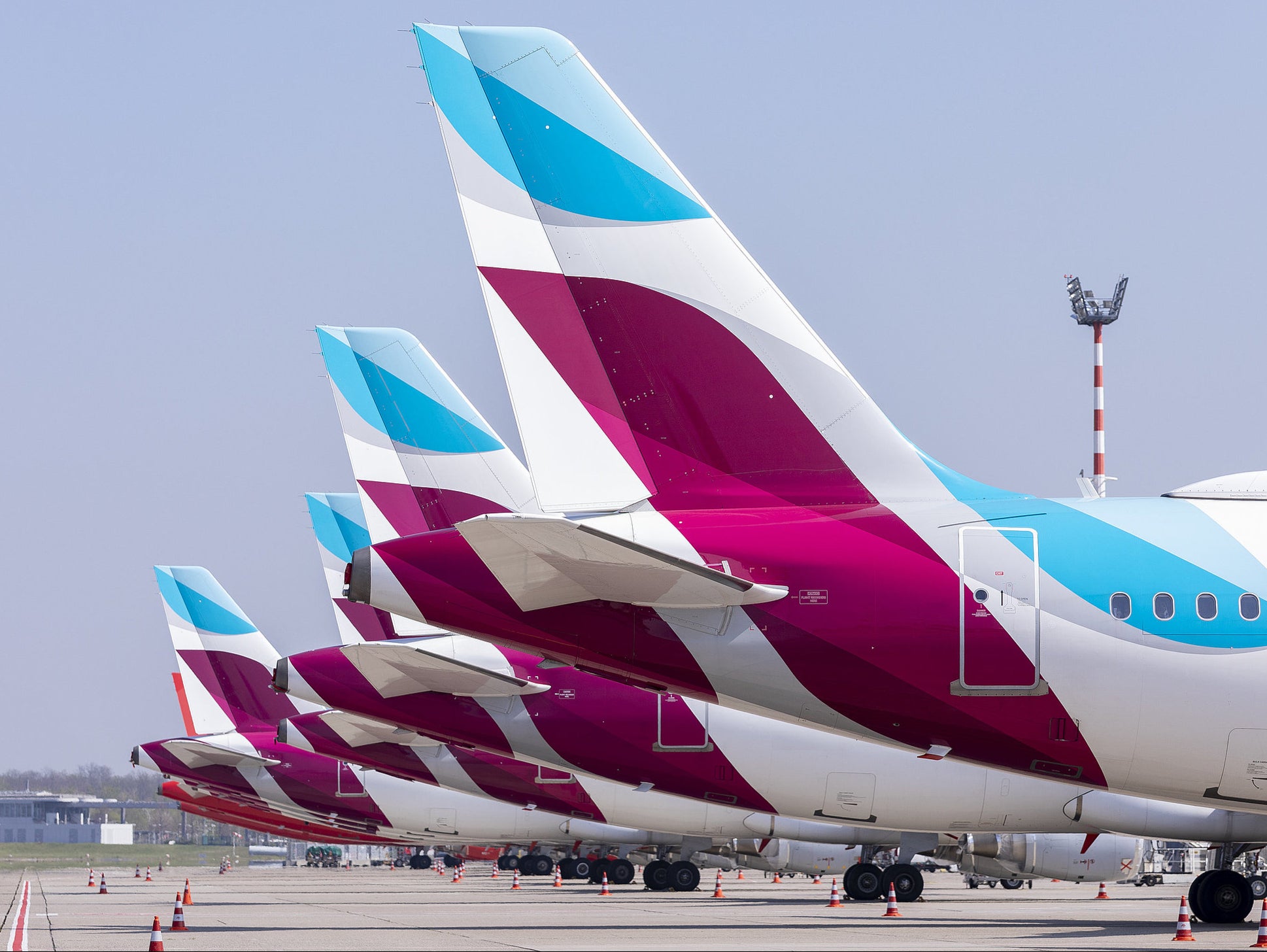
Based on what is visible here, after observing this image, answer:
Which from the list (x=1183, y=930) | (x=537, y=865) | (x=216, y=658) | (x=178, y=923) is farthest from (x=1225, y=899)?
(x=537, y=865)

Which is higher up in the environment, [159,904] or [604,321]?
[604,321]

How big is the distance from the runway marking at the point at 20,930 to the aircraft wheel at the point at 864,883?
1448cm

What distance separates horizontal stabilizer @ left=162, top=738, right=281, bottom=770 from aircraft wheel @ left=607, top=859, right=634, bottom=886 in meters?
9.96

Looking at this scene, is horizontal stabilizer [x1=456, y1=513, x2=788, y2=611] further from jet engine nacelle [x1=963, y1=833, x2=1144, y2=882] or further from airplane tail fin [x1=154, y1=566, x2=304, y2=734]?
airplane tail fin [x1=154, y1=566, x2=304, y2=734]

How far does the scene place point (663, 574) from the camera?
512 inches

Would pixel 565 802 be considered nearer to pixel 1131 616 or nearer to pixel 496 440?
pixel 496 440

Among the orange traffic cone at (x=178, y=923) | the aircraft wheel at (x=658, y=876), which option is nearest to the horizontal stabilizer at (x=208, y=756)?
the aircraft wheel at (x=658, y=876)

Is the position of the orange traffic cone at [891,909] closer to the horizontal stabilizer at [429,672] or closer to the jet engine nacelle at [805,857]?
the horizontal stabilizer at [429,672]

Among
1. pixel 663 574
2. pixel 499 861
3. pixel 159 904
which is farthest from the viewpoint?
pixel 499 861

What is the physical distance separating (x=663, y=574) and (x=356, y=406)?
14611 mm

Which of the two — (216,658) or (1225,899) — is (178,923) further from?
(216,658)

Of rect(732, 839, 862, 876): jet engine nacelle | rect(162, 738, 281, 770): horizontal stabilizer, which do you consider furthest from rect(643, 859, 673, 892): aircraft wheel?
rect(162, 738, 281, 770): horizontal stabilizer

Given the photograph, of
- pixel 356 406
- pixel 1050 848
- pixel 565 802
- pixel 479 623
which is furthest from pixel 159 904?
pixel 479 623

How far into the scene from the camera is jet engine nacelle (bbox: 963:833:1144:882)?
28938mm
